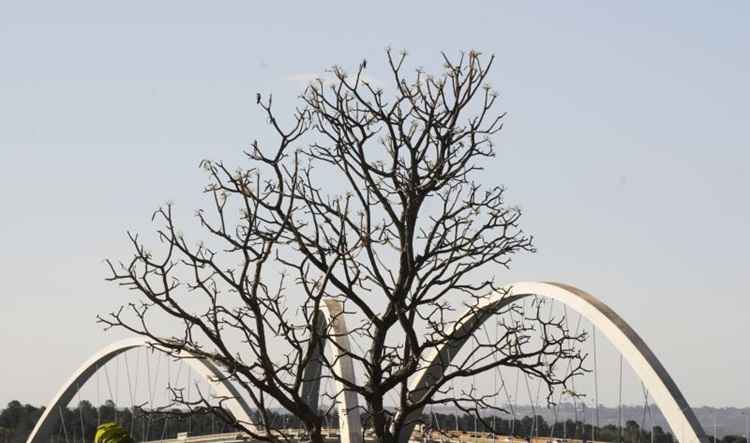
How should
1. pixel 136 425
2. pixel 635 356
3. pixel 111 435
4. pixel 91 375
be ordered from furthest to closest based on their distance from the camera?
pixel 136 425 < pixel 91 375 < pixel 635 356 < pixel 111 435

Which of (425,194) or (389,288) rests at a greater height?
(425,194)

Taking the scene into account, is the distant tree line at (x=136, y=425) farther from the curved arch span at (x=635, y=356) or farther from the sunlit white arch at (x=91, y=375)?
the curved arch span at (x=635, y=356)

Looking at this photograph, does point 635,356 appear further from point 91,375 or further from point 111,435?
point 91,375

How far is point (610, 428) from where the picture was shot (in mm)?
91688

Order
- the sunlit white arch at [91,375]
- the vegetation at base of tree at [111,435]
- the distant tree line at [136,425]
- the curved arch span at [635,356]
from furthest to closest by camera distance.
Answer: the distant tree line at [136,425] → the sunlit white arch at [91,375] → the curved arch span at [635,356] → the vegetation at base of tree at [111,435]

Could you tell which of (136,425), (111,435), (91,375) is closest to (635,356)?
(111,435)

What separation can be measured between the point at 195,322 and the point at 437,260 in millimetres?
2433

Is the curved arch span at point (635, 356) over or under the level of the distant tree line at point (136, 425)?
over

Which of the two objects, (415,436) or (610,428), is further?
(610,428)

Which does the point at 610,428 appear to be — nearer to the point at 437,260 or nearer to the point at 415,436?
the point at 415,436

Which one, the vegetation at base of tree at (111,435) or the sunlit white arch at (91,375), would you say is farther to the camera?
the sunlit white arch at (91,375)

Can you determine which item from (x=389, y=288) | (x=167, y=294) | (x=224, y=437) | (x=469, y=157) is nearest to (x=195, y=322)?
(x=167, y=294)

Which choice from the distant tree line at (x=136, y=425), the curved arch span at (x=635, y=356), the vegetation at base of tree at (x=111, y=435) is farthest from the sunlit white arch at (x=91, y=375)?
the vegetation at base of tree at (x=111, y=435)

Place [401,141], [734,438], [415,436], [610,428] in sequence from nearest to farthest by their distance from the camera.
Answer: [401,141] < [415,436] < [734,438] < [610,428]
